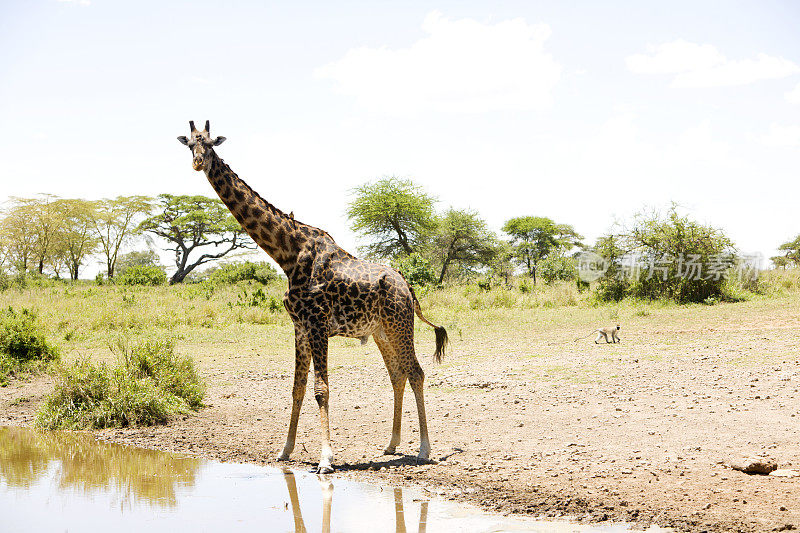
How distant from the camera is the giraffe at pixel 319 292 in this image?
7332mm

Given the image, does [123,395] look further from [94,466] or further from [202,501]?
[202,501]

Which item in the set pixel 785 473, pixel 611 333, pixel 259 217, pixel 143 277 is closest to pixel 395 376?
pixel 259 217

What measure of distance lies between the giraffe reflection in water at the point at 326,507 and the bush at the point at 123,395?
Result: 3.54 m

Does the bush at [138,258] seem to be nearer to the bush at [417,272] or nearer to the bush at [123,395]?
the bush at [417,272]

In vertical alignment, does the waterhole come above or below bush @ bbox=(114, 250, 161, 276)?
below

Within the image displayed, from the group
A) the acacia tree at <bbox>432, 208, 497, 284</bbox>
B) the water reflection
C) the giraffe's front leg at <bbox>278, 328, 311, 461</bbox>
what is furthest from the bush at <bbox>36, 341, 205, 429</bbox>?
the acacia tree at <bbox>432, 208, 497, 284</bbox>

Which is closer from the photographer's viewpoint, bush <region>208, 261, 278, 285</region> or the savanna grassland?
the savanna grassland

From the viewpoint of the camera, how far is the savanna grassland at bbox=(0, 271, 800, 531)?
6.00m

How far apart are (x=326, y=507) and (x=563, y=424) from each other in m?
3.55

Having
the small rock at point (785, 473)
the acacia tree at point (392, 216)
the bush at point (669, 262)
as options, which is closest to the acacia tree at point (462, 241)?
the acacia tree at point (392, 216)

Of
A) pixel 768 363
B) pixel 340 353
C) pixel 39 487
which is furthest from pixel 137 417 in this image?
pixel 768 363

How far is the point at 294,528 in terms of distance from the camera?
18.2 ft

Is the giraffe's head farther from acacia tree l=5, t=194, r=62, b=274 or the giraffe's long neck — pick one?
acacia tree l=5, t=194, r=62, b=274

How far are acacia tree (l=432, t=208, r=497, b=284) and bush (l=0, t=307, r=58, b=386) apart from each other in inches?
1230
